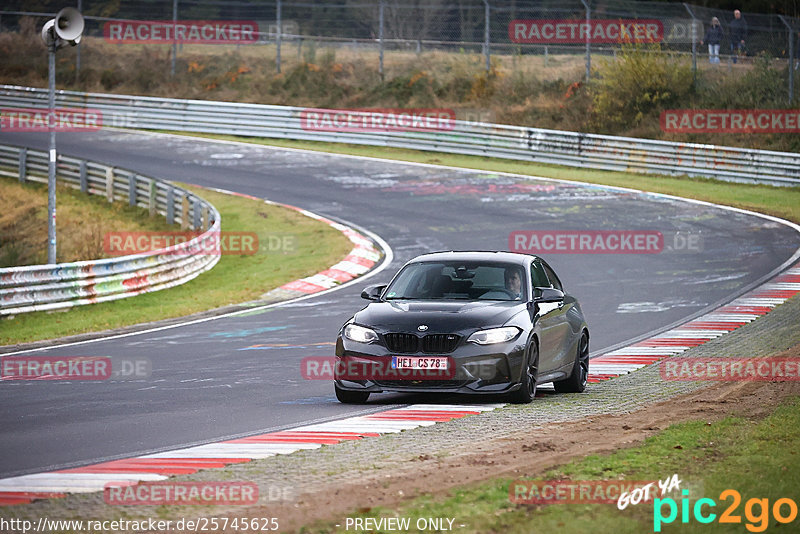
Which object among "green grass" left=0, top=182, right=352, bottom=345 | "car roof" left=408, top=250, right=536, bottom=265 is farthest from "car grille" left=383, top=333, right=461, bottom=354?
"green grass" left=0, top=182, right=352, bottom=345

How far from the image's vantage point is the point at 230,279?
2508cm

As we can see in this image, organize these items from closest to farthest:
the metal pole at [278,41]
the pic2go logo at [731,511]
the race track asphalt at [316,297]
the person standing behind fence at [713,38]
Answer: the pic2go logo at [731,511], the race track asphalt at [316,297], the person standing behind fence at [713,38], the metal pole at [278,41]

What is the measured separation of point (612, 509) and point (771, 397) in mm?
5069

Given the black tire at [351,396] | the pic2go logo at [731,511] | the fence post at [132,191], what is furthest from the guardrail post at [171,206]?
the pic2go logo at [731,511]

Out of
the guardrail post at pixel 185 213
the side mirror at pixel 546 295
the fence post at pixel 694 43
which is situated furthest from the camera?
the fence post at pixel 694 43

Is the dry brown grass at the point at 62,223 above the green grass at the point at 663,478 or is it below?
below

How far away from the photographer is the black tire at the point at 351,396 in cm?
1181

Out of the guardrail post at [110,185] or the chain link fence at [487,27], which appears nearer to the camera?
the guardrail post at [110,185]

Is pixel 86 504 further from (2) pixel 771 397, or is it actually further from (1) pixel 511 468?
(2) pixel 771 397

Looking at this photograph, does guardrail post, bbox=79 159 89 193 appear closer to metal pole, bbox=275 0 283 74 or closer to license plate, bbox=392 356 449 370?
metal pole, bbox=275 0 283 74

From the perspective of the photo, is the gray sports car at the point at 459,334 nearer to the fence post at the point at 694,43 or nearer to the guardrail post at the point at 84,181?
the fence post at the point at 694,43

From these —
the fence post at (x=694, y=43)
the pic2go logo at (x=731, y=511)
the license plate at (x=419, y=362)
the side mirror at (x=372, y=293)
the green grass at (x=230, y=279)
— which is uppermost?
the fence post at (x=694, y=43)

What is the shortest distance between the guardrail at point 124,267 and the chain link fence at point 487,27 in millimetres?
11998

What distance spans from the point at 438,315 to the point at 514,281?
1.27m
